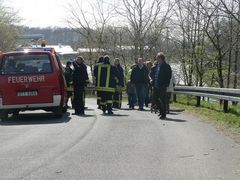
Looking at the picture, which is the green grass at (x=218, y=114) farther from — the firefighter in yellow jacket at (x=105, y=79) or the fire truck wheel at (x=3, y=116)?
the fire truck wheel at (x=3, y=116)

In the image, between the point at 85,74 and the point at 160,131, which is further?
the point at 85,74

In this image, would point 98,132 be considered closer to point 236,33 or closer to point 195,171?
point 195,171

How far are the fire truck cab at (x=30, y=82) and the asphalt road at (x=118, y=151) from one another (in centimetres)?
108

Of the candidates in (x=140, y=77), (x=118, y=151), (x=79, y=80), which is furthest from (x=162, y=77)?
(x=118, y=151)

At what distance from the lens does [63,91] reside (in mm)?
15188

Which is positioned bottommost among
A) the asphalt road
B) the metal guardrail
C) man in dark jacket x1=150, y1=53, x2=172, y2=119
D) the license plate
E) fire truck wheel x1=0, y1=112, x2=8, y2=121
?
fire truck wheel x1=0, y1=112, x2=8, y2=121

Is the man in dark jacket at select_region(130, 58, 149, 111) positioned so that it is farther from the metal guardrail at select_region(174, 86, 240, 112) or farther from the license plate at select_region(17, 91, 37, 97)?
the license plate at select_region(17, 91, 37, 97)

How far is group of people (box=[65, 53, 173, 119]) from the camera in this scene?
1509 centimetres

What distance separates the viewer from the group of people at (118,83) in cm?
1509

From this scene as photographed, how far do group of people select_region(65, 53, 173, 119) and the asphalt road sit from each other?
1.68 m

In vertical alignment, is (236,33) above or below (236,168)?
above

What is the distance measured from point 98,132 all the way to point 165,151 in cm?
273

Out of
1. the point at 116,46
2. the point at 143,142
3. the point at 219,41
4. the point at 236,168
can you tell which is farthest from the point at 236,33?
the point at 236,168

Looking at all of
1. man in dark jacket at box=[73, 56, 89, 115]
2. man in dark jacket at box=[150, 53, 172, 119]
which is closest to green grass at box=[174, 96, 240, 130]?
man in dark jacket at box=[150, 53, 172, 119]
